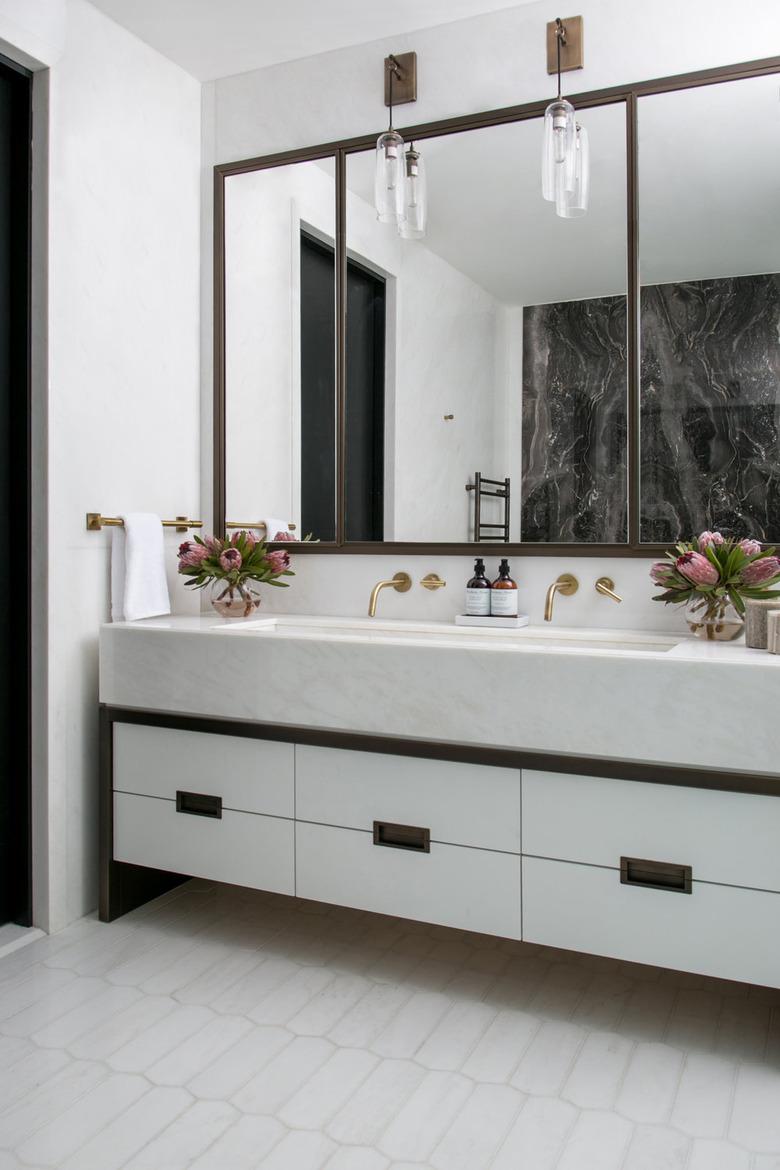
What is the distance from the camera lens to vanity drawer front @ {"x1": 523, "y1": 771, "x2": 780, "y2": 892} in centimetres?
157

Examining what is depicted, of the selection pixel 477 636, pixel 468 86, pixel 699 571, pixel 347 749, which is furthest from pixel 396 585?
pixel 468 86

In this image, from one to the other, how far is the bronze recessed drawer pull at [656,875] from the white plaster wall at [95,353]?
1360 mm

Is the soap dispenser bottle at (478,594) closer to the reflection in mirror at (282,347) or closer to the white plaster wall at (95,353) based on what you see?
the reflection in mirror at (282,347)

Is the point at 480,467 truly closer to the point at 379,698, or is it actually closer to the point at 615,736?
the point at 379,698

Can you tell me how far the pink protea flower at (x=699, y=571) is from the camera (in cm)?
184

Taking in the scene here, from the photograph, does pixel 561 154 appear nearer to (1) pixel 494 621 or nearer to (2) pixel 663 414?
(2) pixel 663 414

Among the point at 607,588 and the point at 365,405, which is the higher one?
the point at 365,405

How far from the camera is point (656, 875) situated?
1.66m

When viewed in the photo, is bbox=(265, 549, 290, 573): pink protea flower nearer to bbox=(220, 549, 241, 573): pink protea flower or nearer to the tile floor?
bbox=(220, 549, 241, 573): pink protea flower

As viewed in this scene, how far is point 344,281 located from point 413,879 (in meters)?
1.59

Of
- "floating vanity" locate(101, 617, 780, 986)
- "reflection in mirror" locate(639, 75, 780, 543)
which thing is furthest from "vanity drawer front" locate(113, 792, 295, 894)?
"reflection in mirror" locate(639, 75, 780, 543)

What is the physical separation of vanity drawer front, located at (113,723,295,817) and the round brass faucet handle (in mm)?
772

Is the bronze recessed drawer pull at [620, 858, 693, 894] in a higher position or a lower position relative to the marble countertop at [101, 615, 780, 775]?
lower

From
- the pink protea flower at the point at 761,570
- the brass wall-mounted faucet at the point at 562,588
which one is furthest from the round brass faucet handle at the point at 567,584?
the pink protea flower at the point at 761,570
